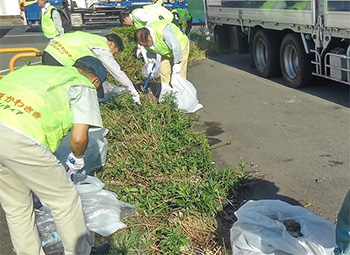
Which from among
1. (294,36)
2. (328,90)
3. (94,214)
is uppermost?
A: (294,36)

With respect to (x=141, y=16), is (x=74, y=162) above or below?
below

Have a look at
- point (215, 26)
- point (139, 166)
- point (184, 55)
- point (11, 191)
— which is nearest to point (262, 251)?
point (11, 191)

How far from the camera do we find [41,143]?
2.62 m

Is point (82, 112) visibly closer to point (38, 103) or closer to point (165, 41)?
point (38, 103)

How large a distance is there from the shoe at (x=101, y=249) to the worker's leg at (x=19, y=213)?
1.21 feet

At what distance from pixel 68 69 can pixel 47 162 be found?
0.63 m

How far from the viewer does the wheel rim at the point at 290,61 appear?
24.9 ft

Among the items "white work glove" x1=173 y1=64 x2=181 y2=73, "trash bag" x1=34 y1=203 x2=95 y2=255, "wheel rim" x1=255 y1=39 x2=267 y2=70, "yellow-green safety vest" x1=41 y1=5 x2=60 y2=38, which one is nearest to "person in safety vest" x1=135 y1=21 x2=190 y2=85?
"white work glove" x1=173 y1=64 x2=181 y2=73

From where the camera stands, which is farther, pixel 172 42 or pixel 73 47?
pixel 172 42

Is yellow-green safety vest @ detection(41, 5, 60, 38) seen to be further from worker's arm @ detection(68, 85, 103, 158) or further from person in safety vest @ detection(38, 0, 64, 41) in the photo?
worker's arm @ detection(68, 85, 103, 158)

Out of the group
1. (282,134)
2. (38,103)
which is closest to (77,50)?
(38,103)

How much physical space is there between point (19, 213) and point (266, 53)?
20.5 ft

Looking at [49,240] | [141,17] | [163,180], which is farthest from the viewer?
[141,17]

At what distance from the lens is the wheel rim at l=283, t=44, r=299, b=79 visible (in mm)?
7586
